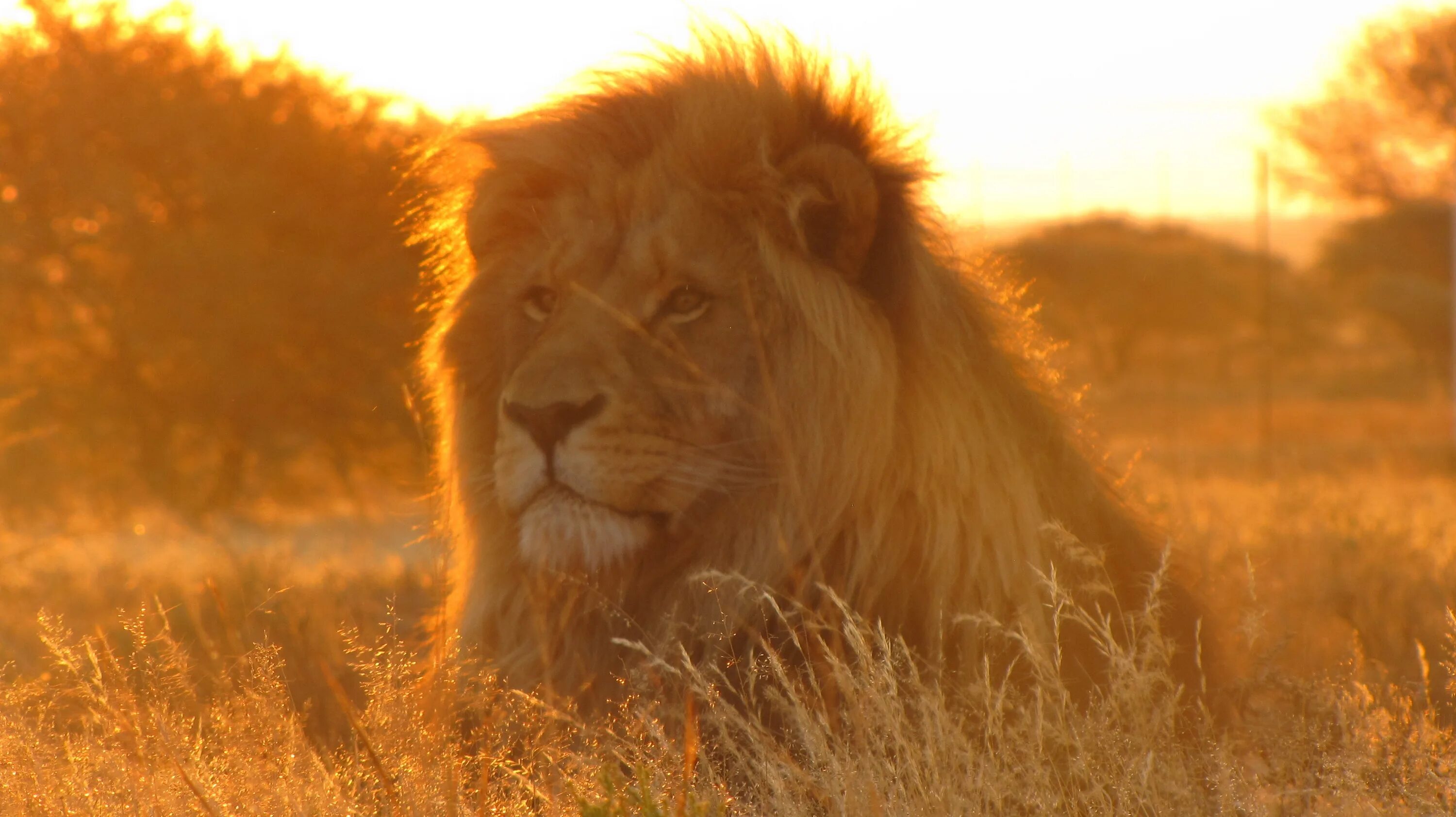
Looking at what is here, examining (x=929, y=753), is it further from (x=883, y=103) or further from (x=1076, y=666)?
(x=883, y=103)

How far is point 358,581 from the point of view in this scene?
7.02 meters

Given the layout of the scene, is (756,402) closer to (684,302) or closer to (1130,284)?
(684,302)

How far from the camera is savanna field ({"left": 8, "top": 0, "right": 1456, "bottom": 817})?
3.10 meters

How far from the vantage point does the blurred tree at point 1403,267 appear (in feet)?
94.1

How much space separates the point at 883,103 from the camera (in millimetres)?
4012

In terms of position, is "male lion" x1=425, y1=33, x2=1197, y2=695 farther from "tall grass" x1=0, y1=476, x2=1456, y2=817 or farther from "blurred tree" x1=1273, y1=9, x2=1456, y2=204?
"blurred tree" x1=1273, y1=9, x2=1456, y2=204

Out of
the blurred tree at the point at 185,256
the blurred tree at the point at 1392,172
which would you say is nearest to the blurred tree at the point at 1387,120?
the blurred tree at the point at 1392,172

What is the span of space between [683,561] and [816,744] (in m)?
0.80

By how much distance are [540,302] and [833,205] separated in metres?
0.83

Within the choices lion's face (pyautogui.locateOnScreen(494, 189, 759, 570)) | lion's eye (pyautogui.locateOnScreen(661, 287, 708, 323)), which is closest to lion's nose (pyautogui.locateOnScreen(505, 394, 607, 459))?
lion's face (pyautogui.locateOnScreen(494, 189, 759, 570))

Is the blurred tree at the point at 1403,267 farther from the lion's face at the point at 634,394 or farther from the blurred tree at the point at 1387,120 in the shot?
the lion's face at the point at 634,394

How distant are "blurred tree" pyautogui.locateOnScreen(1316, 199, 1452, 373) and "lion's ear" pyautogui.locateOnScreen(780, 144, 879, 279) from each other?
89.9 ft

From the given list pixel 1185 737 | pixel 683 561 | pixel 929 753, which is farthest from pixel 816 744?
pixel 1185 737

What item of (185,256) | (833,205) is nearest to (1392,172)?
(185,256)
